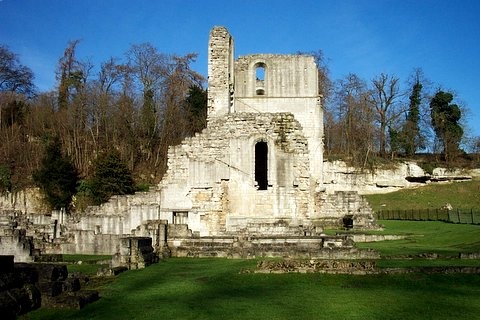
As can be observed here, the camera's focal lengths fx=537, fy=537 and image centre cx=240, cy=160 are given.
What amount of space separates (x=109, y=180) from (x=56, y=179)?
4.92 metres

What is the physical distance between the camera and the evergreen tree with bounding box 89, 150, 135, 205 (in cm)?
3722

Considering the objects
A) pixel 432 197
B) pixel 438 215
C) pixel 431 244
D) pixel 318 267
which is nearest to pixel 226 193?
pixel 431 244

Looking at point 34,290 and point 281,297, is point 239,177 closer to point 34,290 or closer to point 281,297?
point 281,297

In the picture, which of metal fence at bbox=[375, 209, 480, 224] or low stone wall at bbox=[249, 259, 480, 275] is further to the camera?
metal fence at bbox=[375, 209, 480, 224]

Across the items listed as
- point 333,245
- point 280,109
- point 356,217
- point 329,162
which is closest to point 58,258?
point 333,245

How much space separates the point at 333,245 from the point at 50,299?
10108 millimetres

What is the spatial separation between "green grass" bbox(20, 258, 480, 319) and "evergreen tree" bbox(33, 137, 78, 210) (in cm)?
2791

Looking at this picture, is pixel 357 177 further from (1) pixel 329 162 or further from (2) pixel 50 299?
(2) pixel 50 299

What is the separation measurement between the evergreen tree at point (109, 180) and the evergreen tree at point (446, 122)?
33044 millimetres

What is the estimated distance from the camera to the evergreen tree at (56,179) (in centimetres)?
3916

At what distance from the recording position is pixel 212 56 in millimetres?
28766

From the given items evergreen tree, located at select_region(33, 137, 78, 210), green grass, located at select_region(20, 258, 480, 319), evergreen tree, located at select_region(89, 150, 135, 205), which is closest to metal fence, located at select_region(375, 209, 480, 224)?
evergreen tree, located at select_region(89, 150, 135, 205)

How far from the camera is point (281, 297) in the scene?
31.6ft

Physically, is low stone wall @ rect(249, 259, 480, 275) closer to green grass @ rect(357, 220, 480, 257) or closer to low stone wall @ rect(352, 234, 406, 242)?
green grass @ rect(357, 220, 480, 257)
